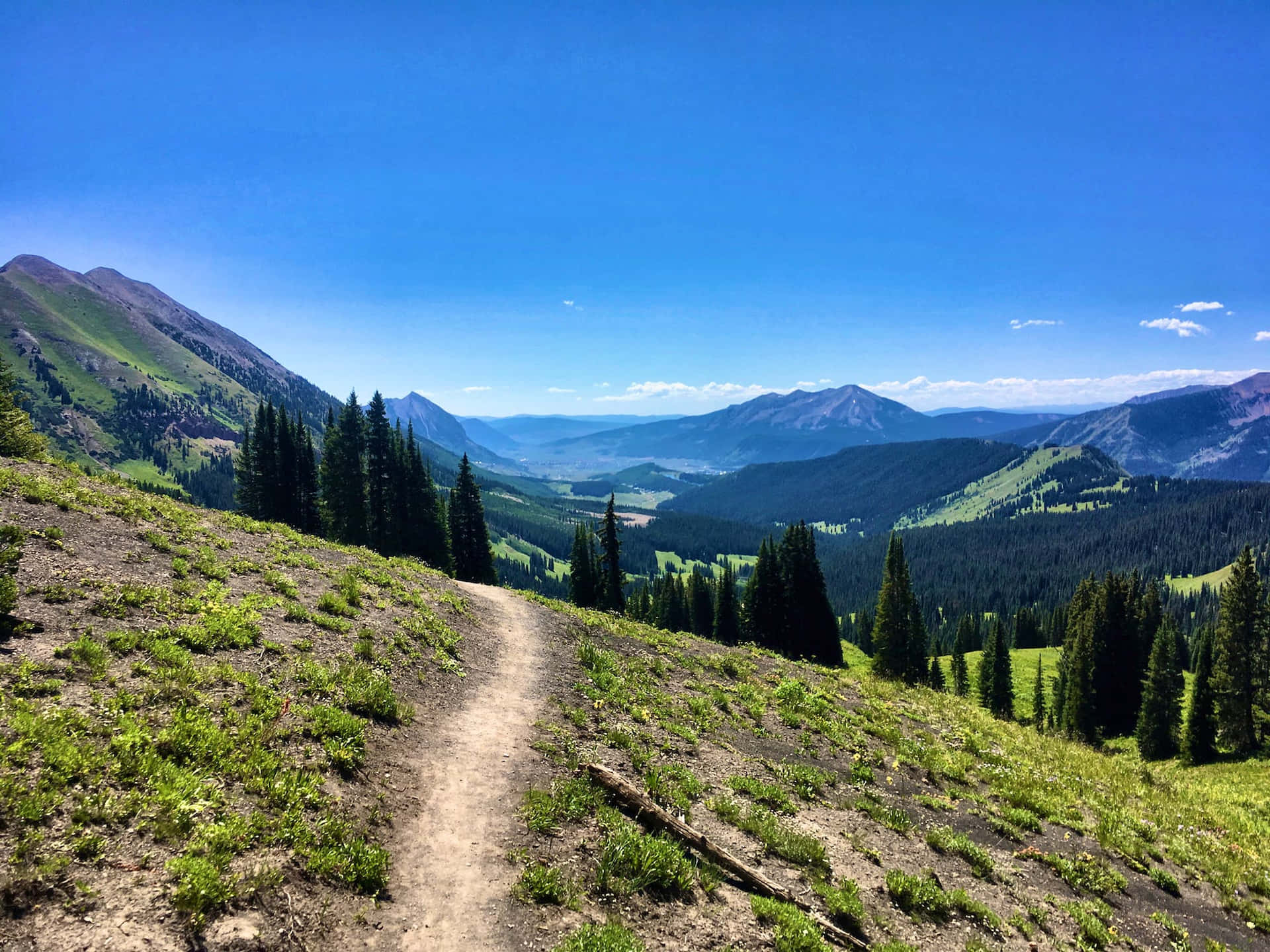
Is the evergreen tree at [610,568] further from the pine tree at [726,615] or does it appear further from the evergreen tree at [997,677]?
the evergreen tree at [997,677]

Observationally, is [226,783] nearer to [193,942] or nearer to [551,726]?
[193,942]

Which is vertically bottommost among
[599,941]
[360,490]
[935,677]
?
[935,677]

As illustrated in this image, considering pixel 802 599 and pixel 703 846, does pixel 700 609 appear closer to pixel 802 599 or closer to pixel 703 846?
pixel 802 599

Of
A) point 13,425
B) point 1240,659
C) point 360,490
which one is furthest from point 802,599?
point 13,425

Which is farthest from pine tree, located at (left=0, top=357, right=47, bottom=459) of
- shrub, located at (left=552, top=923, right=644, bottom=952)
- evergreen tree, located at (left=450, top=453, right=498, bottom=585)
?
shrub, located at (left=552, top=923, right=644, bottom=952)

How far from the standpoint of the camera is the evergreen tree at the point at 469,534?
63.1m

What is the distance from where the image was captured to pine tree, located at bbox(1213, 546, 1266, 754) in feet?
133

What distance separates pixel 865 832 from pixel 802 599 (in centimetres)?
4901

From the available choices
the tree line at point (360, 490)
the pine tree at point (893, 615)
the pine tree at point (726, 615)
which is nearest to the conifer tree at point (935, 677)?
the pine tree at point (893, 615)

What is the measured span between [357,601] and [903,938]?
61.4 feet

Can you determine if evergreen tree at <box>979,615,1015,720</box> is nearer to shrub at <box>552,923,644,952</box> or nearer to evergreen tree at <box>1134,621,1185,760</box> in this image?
evergreen tree at <box>1134,621,1185,760</box>

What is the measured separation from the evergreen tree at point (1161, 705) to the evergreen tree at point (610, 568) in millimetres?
50280

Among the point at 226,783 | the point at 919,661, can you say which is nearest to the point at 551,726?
→ the point at 226,783

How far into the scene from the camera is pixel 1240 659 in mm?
41250
